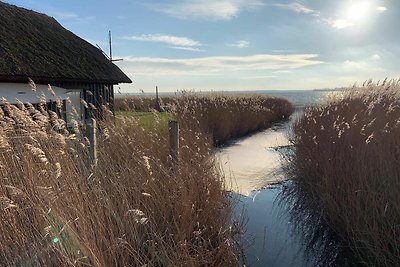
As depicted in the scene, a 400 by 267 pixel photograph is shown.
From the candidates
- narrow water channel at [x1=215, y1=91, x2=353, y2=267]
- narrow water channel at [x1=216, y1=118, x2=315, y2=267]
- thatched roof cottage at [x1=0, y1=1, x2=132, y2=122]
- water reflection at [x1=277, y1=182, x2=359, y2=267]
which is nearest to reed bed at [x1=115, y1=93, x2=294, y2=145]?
thatched roof cottage at [x1=0, y1=1, x2=132, y2=122]

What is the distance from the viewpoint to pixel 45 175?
3354 millimetres

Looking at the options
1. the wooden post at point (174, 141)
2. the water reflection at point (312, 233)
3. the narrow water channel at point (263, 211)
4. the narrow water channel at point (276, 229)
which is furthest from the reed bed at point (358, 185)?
the wooden post at point (174, 141)

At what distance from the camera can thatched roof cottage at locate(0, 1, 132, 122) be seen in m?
9.12

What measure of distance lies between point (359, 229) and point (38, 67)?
884 cm

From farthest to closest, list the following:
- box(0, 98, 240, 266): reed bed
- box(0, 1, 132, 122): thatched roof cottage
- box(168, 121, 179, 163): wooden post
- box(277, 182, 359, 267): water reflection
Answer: box(0, 1, 132, 122): thatched roof cottage, box(168, 121, 179, 163): wooden post, box(277, 182, 359, 267): water reflection, box(0, 98, 240, 266): reed bed

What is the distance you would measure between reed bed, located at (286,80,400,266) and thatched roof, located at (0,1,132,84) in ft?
23.0

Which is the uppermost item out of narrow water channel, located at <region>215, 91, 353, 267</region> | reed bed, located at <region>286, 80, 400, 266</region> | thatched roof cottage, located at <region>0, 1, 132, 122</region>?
thatched roof cottage, located at <region>0, 1, 132, 122</region>

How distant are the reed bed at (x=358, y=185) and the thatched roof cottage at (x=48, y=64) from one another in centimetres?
442

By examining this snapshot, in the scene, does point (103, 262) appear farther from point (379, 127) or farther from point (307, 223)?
point (379, 127)

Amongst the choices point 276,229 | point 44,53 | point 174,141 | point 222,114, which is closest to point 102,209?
point 174,141

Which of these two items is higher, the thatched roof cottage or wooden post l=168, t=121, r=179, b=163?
the thatched roof cottage

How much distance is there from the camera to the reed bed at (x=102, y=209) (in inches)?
109

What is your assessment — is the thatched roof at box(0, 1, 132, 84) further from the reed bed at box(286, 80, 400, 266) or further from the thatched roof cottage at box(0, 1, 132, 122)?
the reed bed at box(286, 80, 400, 266)

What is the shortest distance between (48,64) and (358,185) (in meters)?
8.87
